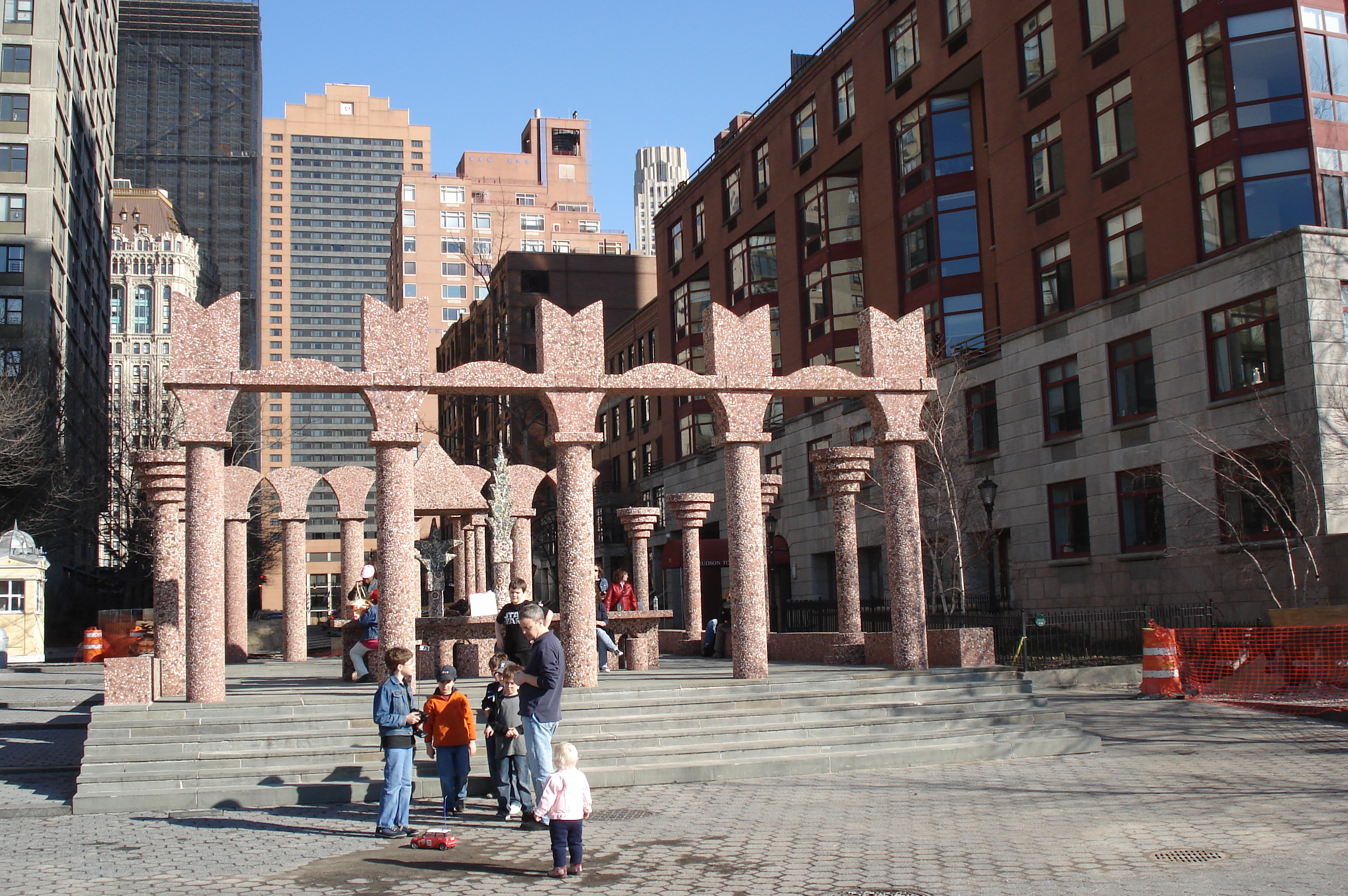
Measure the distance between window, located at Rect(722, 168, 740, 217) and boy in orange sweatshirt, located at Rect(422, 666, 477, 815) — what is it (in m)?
41.3

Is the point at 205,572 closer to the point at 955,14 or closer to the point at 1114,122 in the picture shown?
the point at 1114,122

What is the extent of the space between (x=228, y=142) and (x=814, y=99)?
134 meters

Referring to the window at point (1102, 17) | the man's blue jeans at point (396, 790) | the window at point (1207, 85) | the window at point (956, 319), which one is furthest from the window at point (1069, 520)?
the man's blue jeans at point (396, 790)

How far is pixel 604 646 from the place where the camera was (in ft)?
63.7

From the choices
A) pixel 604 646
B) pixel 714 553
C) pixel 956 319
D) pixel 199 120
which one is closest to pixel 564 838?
pixel 604 646

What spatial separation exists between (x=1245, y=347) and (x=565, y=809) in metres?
21.8

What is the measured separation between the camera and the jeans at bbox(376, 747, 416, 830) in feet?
31.9

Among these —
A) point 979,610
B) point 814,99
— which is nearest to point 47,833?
point 979,610

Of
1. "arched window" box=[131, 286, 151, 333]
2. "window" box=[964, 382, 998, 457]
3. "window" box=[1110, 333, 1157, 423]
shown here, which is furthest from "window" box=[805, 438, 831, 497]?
"arched window" box=[131, 286, 151, 333]

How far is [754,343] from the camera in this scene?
16031 millimetres

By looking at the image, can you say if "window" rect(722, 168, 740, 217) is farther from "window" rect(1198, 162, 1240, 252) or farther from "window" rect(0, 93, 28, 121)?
"window" rect(0, 93, 28, 121)

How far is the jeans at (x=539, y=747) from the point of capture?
32.4ft

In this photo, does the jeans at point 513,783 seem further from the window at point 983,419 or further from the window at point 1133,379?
the window at point 983,419

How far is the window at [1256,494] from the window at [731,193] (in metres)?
28.1
